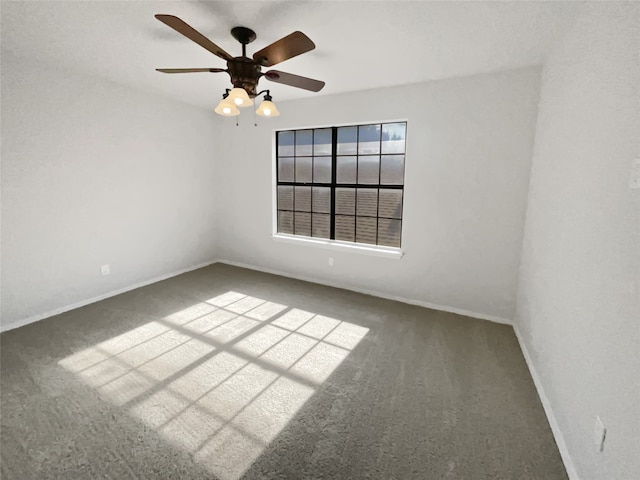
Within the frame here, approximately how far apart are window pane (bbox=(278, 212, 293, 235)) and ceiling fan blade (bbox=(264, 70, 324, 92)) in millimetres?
2348

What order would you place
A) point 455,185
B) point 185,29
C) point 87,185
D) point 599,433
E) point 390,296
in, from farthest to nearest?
point 390,296 → point 87,185 → point 455,185 → point 185,29 → point 599,433

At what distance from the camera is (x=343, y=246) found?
382cm

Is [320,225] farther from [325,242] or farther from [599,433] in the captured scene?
[599,433]

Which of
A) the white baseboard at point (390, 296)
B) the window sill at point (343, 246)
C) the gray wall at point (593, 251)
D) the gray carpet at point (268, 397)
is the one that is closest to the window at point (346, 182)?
the window sill at point (343, 246)

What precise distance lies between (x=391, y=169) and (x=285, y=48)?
2325 mm

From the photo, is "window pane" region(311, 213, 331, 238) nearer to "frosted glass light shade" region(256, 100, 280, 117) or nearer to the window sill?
the window sill

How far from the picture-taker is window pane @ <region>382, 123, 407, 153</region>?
12.1ft

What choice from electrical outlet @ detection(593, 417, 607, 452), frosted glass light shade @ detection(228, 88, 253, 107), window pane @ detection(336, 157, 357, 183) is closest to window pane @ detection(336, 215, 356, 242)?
window pane @ detection(336, 157, 357, 183)

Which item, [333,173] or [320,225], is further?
[320,225]

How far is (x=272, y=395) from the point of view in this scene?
199 centimetres

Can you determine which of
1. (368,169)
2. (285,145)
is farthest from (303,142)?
(368,169)

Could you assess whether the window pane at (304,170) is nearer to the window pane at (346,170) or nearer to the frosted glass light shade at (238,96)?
the window pane at (346,170)

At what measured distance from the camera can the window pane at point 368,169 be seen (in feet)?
12.3

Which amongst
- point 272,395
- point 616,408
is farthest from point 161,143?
point 616,408
